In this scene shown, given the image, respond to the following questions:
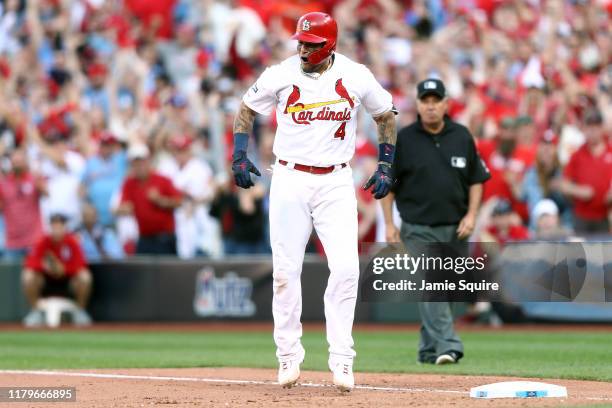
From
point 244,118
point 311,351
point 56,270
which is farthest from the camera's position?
point 56,270

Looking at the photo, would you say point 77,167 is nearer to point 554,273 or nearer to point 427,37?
point 427,37

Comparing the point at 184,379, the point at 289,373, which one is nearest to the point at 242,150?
the point at 289,373

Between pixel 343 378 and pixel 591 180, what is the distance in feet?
27.2

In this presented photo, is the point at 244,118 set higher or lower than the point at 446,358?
higher

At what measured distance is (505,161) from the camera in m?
17.1

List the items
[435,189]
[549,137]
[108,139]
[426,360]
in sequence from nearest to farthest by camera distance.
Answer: [435,189]
[426,360]
[549,137]
[108,139]

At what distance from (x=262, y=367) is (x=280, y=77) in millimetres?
3474

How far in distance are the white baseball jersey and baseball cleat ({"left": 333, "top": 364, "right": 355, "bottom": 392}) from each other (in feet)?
4.52

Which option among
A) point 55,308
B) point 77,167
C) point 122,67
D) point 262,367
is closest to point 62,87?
point 122,67

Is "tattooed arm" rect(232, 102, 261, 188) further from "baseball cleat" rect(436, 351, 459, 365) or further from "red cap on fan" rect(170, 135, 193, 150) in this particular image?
"red cap on fan" rect(170, 135, 193, 150)

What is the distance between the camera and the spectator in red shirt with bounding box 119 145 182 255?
18344 millimetres

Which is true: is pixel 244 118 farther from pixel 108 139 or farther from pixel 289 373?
pixel 108 139

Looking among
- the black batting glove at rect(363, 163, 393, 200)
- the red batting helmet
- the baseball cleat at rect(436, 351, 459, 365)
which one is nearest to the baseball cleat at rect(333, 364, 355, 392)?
the black batting glove at rect(363, 163, 393, 200)

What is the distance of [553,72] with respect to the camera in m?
18.4
